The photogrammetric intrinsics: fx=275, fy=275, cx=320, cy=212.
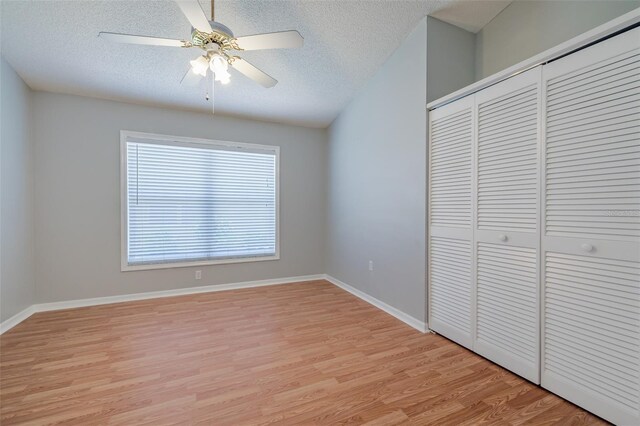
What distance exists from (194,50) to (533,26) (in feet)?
10.5

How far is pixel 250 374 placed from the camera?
1985 millimetres

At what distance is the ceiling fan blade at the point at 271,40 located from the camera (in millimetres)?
1751

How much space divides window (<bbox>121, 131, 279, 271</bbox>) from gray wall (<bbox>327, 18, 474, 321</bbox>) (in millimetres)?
1271

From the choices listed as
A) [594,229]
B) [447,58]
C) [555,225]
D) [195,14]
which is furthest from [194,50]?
[594,229]

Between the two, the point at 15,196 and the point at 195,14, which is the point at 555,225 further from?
the point at 15,196

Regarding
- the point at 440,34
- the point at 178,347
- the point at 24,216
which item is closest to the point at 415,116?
the point at 440,34

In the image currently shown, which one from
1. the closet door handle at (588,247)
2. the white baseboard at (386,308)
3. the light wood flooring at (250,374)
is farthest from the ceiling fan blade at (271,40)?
the white baseboard at (386,308)

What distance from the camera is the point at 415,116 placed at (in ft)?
9.07

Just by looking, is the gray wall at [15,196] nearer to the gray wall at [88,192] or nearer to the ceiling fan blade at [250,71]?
the gray wall at [88,192]

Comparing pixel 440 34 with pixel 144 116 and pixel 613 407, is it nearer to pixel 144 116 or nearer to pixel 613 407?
pixel 613 407

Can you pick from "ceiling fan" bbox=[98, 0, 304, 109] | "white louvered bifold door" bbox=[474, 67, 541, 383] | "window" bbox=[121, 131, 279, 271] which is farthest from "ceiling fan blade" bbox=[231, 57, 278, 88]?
"window" bbox=[121, 131, 279, 271]

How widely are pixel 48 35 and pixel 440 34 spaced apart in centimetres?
359

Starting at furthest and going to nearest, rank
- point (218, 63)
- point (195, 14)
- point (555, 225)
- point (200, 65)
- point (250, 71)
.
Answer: point (250, 71) < point (200, 65) < point (218, 63) < point (555, 225) < point (195, 14)

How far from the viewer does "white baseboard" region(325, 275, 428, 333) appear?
8.92 ft
